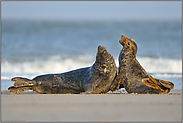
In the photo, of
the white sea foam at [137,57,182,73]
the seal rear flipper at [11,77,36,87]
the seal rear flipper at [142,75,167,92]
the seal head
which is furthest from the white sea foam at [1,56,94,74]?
the seal rear flipper at [142,75,167,92]

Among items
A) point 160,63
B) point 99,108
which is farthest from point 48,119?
point 160,63

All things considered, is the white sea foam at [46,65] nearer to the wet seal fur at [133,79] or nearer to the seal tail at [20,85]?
the seal tail at [20,85]

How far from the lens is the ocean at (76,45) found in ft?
39.5

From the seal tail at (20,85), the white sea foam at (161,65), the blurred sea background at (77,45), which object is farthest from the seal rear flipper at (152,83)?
the white sea foam at (161,65)

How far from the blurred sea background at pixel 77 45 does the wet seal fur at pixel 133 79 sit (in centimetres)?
175

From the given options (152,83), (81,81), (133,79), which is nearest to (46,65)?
(81,81)

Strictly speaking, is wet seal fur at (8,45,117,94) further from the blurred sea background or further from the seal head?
the blurred sea background

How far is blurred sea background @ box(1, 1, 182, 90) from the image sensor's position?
39.5 ft

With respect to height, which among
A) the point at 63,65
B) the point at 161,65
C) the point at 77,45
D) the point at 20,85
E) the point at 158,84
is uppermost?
the point at 77,45

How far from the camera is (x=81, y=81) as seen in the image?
6367 mm

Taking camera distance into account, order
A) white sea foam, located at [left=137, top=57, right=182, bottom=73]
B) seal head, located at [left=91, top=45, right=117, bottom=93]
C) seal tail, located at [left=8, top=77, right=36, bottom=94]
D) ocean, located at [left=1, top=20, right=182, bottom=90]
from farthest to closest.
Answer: ocean, located at [left=1, top=20, right=182, bottom=90]
white sea foam, located at [left=137, top=57, right=182, bottom=73]
seal tail, located at [left=8, top=77, right=36, bottom=94]
seal head, located at [left=91, top=45, right=117, bottom=93]

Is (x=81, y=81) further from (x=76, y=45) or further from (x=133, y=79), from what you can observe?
(x=76, y=45)

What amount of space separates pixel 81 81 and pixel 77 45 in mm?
12569

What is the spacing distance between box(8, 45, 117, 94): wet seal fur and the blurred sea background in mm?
1621
